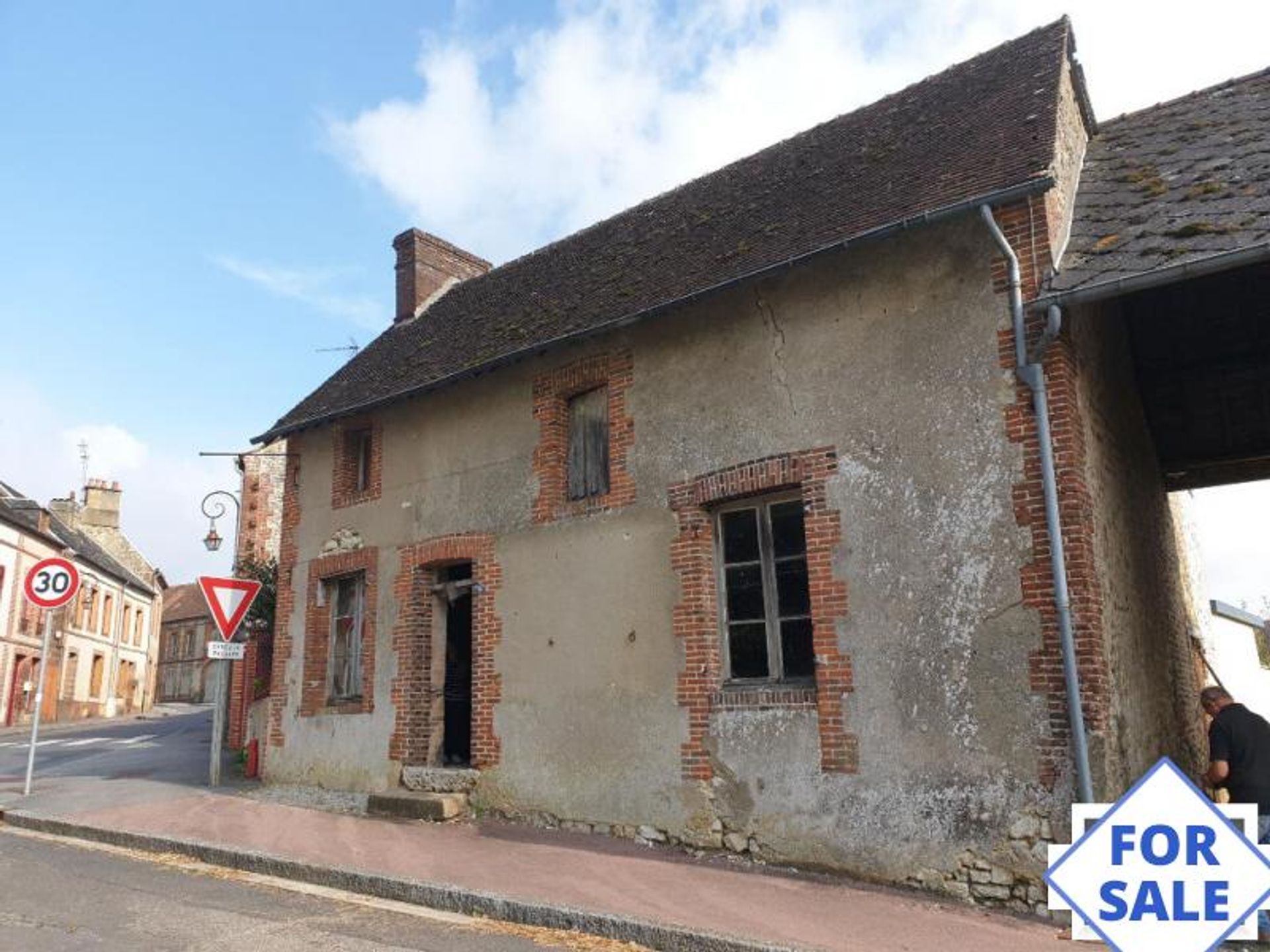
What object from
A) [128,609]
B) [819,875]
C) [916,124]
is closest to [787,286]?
[916,124]

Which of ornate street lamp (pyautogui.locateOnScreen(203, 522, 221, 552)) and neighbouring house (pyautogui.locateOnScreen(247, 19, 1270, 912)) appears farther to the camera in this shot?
ornate street lamp (pyautogui.locateOnScreen(203, 522, 221, 552))

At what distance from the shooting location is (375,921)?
600 centimetres

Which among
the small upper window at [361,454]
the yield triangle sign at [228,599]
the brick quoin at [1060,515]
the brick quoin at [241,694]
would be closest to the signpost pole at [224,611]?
the yield triangle sign at [228,599]

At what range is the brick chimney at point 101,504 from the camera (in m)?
45.5

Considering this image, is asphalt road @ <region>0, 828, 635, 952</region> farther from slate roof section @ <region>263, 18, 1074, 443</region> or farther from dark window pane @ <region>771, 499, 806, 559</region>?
slate roof section @ <region>263, 18, 1074, 443</region>

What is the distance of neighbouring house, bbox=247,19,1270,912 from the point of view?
6.76 m

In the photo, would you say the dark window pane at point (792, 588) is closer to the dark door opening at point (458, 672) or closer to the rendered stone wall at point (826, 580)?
the rendered stone wall at point (826, 580)

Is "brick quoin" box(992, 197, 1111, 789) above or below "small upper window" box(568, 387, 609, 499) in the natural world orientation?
below

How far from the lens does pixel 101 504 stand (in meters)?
45.8

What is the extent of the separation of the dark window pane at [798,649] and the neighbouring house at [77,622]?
29.3 metres

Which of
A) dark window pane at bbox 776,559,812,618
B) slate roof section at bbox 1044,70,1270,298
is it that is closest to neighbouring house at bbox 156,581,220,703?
dark window pane at bbox 776,559,812,618

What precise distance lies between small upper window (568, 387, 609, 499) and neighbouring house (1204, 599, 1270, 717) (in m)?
9.01

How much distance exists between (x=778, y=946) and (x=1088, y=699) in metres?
2.69

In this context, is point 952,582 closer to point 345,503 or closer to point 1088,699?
point 1088,699
